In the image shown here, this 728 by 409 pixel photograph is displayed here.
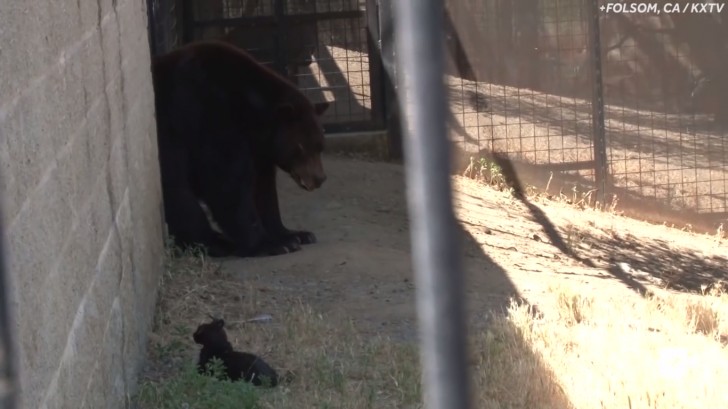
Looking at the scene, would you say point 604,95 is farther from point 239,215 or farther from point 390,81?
point 239,215

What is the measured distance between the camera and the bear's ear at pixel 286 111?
7.71 meters

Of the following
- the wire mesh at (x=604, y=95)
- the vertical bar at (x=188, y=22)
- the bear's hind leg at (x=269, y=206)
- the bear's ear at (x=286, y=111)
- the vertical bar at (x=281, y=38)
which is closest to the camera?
the bear's ear at (x=286, y=111)

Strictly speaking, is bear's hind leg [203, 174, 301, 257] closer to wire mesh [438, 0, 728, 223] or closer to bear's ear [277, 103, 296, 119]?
bear's ear [277, 103, 296, 119]

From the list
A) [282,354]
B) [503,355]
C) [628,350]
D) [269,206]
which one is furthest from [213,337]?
[269,206]

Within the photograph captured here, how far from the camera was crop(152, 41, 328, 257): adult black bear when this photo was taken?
7582mm

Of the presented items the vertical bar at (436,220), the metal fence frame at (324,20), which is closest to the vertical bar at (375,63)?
the metal fence frame at (324,20)

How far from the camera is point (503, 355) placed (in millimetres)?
5320

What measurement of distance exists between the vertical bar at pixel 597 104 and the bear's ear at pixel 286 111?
368 centimetres

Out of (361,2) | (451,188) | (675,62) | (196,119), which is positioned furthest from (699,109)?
(451,188)

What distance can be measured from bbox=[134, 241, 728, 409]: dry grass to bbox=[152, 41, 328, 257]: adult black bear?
906mm

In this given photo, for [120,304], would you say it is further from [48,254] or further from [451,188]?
[451,188]

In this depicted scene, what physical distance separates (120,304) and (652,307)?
3279mm

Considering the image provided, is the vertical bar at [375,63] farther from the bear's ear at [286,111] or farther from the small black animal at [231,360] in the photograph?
the small black animal at [231,360]

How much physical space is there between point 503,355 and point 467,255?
3.12m
